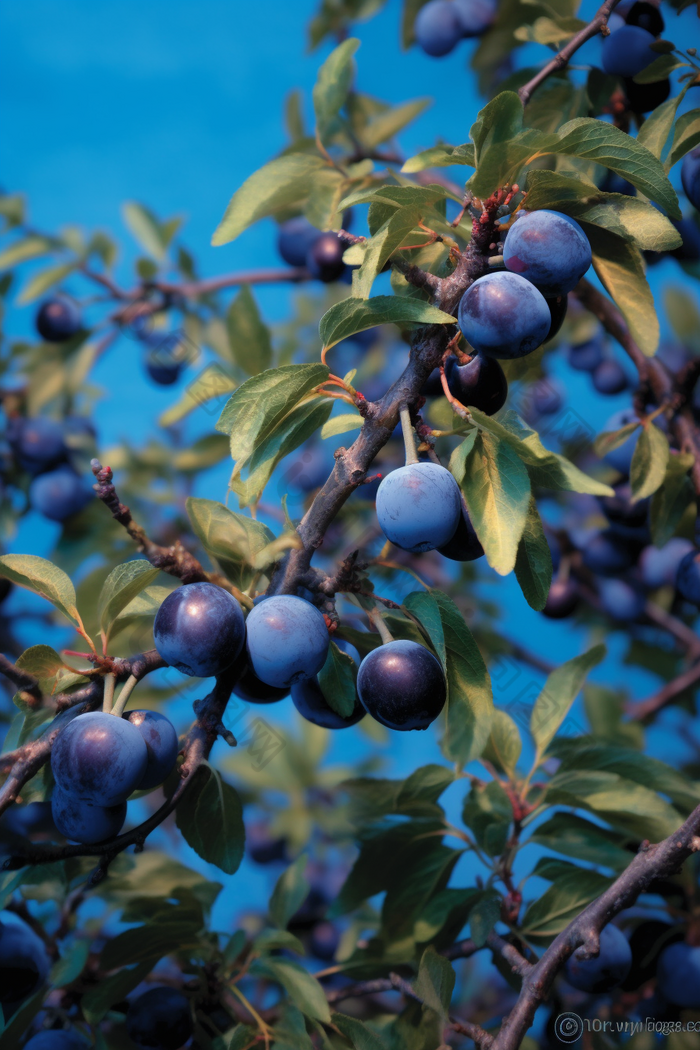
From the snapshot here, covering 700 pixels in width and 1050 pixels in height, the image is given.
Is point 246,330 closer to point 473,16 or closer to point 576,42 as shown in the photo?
point 576,42

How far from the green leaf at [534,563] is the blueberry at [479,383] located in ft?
0.27

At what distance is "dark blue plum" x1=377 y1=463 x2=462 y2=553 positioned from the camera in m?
0.51

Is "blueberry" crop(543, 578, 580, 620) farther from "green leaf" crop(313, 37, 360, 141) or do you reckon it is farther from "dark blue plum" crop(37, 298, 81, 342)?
"dark blue plum" crop(37, 298, 81, 342)

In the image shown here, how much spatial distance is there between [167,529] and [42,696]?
0.93m

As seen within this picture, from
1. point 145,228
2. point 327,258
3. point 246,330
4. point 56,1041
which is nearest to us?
point 56,1041

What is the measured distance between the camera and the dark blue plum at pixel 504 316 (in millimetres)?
497

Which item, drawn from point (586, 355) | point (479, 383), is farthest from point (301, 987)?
point (586, 355)

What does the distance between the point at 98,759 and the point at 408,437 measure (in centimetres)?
29

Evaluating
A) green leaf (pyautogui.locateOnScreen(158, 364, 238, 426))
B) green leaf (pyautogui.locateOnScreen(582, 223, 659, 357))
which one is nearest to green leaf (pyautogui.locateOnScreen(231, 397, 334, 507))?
green leaf (pyautogui.locateOnScreen(582, 223, 659, 357))

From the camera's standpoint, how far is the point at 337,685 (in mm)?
604

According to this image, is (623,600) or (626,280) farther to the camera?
(623,600)

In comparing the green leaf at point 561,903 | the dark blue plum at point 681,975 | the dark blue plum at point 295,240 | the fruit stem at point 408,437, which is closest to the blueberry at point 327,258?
the dark blue plum at point 295,240

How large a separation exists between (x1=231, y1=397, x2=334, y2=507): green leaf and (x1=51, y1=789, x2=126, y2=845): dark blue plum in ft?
0.61

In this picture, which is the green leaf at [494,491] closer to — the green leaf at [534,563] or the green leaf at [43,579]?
the green leaf at [534,563]
